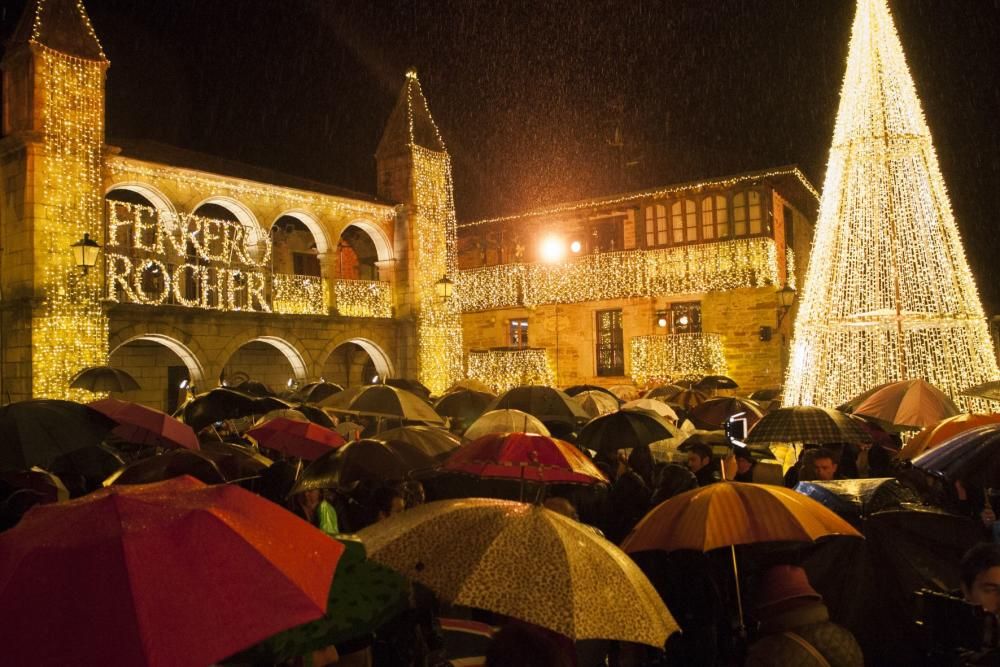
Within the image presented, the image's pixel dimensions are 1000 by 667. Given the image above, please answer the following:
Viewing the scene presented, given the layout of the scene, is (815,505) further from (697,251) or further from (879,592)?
(697,251)

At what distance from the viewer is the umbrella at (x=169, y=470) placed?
6.17 meters

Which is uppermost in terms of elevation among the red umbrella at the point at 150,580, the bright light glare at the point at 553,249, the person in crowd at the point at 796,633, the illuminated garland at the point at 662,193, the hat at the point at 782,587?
the illuminated garland at the point at 662,193

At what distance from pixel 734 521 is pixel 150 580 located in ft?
9.40

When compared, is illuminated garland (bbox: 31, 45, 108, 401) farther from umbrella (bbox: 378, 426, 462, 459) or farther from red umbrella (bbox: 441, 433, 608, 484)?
red umbrella (bbox: 441, 433, 608, 484)

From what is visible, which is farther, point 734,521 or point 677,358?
point 677,358

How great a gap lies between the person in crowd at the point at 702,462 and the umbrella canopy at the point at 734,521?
347 centimetres

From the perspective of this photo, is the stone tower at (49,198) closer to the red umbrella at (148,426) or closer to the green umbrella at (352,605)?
the red umbrella at (148,426)

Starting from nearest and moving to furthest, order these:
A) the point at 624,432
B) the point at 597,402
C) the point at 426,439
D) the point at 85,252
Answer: the point at 426,439 → the point at 624,432 → the point at 597,402 → the point at 85,252

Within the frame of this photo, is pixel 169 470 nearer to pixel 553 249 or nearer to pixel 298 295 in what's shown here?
pixel 298 295

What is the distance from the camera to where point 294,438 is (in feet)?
29.1

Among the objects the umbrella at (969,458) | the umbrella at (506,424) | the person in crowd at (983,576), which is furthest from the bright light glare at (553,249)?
the person in crowd at (983,576)

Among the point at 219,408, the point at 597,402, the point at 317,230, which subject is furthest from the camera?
the point at 317,230

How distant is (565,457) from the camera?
21.3 ft

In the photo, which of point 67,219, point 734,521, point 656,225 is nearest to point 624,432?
point 734,521
